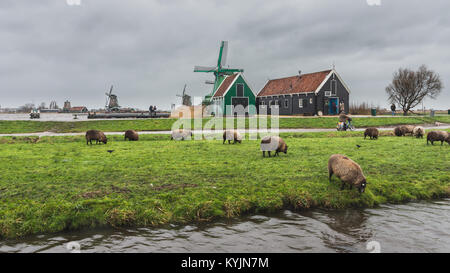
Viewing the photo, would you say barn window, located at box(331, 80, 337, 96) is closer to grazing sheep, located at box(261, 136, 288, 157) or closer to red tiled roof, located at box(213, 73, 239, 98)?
red tiled roof, located at box(213, 73, 239, 98)

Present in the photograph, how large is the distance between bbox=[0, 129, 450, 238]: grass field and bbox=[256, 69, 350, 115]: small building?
39.2 metres

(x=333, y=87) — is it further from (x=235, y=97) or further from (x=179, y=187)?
(x=179, y=187)

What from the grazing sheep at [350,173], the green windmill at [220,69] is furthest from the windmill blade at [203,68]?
the grazing sheep at [350,173]

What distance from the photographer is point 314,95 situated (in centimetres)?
5381

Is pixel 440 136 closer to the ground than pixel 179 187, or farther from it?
farther from it

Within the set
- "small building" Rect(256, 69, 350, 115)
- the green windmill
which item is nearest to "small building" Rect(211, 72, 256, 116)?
"small building" Rect(256, 69, 350, 115)

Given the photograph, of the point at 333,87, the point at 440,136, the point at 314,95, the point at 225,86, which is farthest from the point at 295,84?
the point at 440,136

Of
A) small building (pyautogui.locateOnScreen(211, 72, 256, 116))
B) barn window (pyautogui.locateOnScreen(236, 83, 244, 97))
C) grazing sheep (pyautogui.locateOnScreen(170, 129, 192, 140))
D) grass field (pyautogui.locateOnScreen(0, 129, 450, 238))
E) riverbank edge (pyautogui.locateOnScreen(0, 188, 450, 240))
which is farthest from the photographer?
barn window (pyautogui.locateOnScreen(236, 83, 244, 97))

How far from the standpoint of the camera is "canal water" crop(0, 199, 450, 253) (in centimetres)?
682

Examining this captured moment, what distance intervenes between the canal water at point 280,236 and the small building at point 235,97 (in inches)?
1889

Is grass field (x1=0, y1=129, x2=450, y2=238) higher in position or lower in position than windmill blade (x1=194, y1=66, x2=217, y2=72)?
lower

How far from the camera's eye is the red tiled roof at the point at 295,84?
54875 millimetres

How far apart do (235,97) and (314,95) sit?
1375cm
